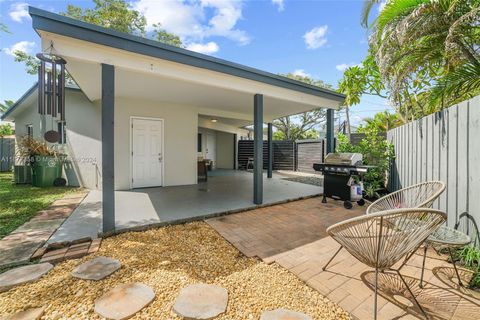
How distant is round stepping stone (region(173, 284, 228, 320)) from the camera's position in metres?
1.83

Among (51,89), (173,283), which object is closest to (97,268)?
(173,283)

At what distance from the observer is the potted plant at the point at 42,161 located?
23.9 feet

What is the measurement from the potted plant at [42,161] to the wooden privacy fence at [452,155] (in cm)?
998

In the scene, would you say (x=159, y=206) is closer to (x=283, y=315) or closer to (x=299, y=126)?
(x=283, y=315)

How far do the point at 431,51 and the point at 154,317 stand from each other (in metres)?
5.15

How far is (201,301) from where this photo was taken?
6.48ft

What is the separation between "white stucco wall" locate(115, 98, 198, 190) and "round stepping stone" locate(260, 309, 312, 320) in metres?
6.19

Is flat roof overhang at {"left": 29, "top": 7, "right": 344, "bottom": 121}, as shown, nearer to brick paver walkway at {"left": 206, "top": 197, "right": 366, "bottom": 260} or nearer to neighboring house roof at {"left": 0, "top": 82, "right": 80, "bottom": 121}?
neighboring house roof at {"left": 0, "top": 82, "right": 80, "bottom": 121}

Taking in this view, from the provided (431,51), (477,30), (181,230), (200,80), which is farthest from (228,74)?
(477,30)

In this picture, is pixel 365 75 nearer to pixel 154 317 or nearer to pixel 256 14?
pixel 256 14

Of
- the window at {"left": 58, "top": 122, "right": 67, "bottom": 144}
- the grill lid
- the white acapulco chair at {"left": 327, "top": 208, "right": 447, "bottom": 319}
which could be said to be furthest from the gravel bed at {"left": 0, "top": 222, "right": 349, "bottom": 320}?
the window at {"left": 58, "top": 122, "right": 67, "bottom": 144}

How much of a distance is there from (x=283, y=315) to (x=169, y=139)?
650cm

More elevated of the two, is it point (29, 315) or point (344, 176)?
point (344, 176)

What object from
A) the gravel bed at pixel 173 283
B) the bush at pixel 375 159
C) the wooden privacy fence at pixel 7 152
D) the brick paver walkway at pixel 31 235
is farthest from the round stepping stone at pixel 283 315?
the wooden privacy fence at pixel 7 152
